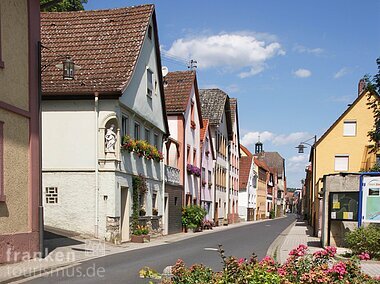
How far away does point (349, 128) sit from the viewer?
37562 millimetres

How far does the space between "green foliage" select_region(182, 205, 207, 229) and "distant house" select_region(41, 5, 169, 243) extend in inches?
306

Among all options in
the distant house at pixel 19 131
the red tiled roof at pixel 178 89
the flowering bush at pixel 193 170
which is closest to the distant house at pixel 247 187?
the flowering bush at pixel 193 170

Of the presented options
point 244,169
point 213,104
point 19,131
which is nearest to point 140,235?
point 19,131

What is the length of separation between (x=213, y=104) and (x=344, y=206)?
91.6 ft

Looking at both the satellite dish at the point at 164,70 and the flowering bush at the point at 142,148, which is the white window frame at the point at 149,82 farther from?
the satellite dish at the point at 164,70

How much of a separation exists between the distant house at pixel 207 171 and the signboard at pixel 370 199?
2261cm

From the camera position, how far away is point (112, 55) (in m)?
Answer: 21.6

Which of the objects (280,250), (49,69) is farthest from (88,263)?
(49,69)

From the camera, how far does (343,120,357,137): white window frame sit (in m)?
37.2

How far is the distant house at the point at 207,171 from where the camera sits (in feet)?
128

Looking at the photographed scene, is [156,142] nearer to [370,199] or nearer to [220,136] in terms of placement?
[370,199]

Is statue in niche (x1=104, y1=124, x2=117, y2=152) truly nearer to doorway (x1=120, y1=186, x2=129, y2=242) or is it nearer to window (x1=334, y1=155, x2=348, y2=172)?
doorway (x1=120, y1=186, x2=129, y2=242)

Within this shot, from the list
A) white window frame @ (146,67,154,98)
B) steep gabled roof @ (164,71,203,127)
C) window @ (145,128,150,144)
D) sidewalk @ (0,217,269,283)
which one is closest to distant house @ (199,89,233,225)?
steep gabled roof @ (164,71,203,127)

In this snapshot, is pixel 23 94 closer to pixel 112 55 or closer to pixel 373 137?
pixel 112 55
